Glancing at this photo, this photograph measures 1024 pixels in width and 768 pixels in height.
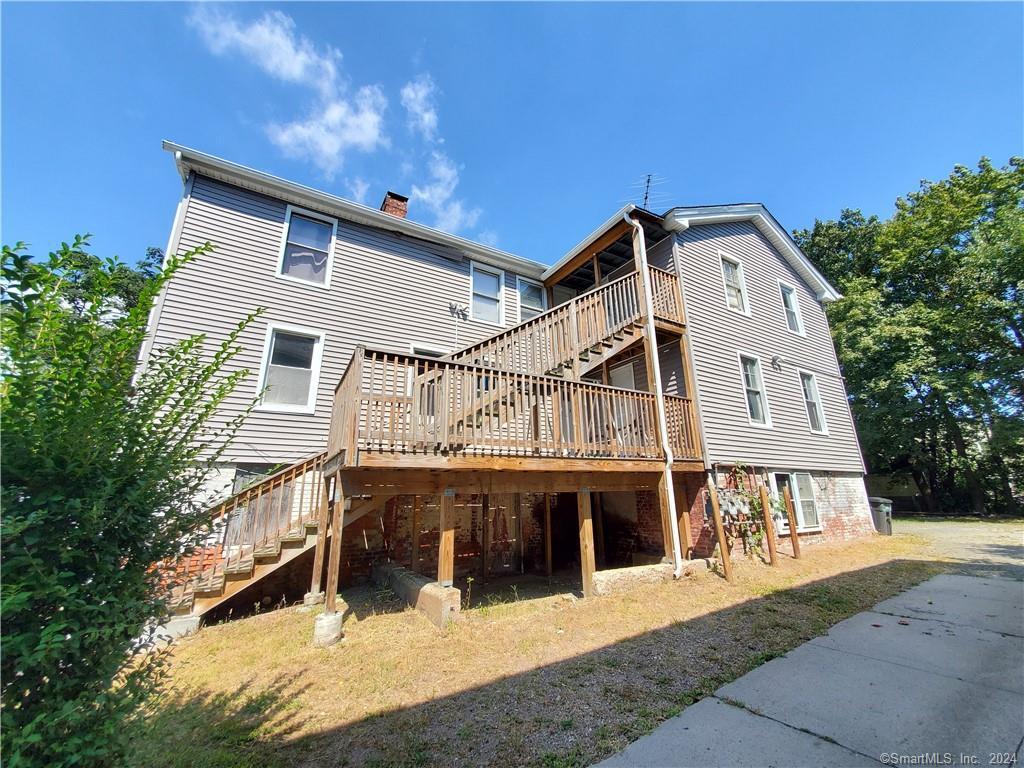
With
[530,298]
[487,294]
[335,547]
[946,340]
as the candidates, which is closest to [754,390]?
[530,298]

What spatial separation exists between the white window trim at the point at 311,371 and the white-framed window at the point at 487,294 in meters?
3.94

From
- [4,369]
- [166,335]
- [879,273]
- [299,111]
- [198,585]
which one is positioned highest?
[879,273]

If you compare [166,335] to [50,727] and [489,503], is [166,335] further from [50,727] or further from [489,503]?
[50,727]

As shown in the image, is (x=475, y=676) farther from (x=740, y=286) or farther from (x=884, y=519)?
(x=884, y=519)

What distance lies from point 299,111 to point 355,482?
7.86 m

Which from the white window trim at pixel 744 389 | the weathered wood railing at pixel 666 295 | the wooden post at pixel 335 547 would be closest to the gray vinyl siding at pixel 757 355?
the white window trim at pixel 744 389

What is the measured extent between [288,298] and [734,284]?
12.0 m

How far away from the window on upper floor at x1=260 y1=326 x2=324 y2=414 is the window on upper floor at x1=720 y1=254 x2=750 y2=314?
10937 millimetres

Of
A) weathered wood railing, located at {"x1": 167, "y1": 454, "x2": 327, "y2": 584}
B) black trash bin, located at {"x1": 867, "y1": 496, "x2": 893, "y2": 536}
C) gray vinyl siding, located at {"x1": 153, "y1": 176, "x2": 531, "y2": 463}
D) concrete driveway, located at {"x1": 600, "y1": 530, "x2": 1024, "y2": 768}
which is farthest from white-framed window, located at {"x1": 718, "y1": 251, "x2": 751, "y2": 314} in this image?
weathered wood railing, located at {"x1": 167, "y1": 454, "x2": 327, "y2": 584}

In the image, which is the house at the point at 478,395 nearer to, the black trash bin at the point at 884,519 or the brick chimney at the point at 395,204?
the brick chimney at the point at 395,204

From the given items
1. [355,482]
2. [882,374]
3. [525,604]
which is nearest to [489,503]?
[525,604]

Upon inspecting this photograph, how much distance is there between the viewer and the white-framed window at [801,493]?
1106 cm

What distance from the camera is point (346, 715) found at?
354 centimetres

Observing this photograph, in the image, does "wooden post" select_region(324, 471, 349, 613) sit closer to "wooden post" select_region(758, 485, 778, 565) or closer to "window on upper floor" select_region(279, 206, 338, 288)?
"window on upper floor" select_region(279, 206, 338, 288)
